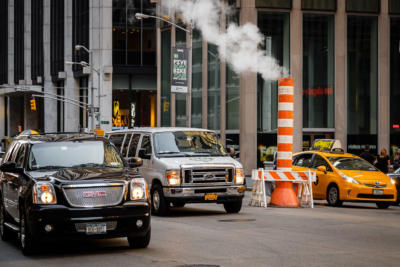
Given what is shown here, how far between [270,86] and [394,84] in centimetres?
763

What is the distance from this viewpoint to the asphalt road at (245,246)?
9.88 metres

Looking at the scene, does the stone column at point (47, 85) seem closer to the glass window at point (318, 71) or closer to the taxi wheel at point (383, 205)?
the glass window at point (318, 71)

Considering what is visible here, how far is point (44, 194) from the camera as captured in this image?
1018cm

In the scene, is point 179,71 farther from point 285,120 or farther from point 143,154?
point 143,154

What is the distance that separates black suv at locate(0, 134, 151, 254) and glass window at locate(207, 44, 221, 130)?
3272 centimetres

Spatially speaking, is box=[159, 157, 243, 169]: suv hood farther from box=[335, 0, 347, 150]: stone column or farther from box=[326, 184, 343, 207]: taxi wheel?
box=[335, 0, 347, 150]: stone column

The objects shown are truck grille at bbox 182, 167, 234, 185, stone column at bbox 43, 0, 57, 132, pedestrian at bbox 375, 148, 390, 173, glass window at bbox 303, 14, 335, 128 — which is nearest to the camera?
truck grille at bbox 182, 167, 234, 185

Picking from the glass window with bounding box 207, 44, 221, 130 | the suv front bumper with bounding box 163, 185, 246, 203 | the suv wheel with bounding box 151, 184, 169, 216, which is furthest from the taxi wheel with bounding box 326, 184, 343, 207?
the glass window with bounding box 207, 44, 221, 130

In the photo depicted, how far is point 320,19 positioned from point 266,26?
11.1 ft

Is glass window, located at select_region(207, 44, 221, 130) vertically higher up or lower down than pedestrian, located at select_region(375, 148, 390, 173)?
higher up

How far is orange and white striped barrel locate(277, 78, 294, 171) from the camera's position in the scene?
19781 millimetres

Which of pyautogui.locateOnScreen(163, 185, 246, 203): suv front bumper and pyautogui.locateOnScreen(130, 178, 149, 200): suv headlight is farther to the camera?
pyautogui.locateOnScreen(163, 185, 246, 203): suv front bumper

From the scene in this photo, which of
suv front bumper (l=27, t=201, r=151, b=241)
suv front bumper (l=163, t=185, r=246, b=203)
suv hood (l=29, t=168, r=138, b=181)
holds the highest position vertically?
suv hood (l=29, t=168, r=138, b=181)

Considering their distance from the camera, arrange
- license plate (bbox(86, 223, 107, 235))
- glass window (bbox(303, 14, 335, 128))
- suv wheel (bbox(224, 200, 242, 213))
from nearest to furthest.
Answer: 1. license plate (bbox(86, 223, 107, 235))
2. suv wheel (bbox(224, 200, 242, 213))
3. glass window (bbox(303, 14, 335, 128))
